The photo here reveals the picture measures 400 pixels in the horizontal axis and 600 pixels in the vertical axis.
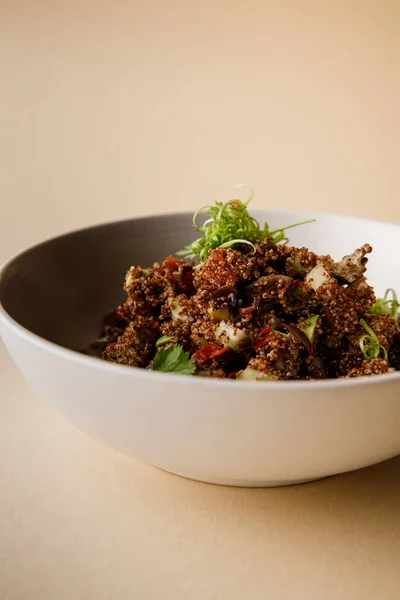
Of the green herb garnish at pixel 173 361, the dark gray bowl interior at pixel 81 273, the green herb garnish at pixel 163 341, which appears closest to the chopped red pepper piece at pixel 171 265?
the green herb garnish at pixel 163 341

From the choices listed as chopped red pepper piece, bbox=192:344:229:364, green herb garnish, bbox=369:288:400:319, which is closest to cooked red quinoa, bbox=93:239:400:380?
chopped red pepper piece, bbox=192:344:229:364

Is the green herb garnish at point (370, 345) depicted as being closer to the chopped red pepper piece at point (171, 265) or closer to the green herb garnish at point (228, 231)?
the green herb garnish at point (228, 231)

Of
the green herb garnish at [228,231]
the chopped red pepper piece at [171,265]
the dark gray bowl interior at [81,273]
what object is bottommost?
the dark gray bowl interior at [81,273]

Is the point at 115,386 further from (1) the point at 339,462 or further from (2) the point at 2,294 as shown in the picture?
(2) the point at 2,294

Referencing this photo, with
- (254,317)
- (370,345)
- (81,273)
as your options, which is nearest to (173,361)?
(254,317)

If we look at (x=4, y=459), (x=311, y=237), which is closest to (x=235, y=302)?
(x=4, y=459)

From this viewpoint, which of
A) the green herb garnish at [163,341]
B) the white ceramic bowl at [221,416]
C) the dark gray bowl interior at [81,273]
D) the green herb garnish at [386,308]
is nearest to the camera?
the white ceramic bowl at [221,416]

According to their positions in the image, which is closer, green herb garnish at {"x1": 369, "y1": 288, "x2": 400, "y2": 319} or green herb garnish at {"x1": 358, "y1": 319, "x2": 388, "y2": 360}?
green herb garnish at {"x1": 358, "y1": 319, "x2": 388, "y2": 360}

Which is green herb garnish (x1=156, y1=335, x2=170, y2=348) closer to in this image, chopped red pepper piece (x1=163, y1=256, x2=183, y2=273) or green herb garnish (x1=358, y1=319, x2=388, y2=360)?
chopped red pepper piece (x1=163, y1=256, x2=183, y2=273)

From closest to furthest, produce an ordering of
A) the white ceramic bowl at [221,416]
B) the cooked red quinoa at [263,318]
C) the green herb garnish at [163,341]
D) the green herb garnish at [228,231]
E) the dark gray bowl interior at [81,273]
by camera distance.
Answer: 1. the white ceramic bowl at [221,416]
2. the cooked red quinoa at [263,318]
3. the green herb garnish at [163,341]
4. the green herb garnish at [228,231]
5. the dark gray bowl interior at [81,273]
